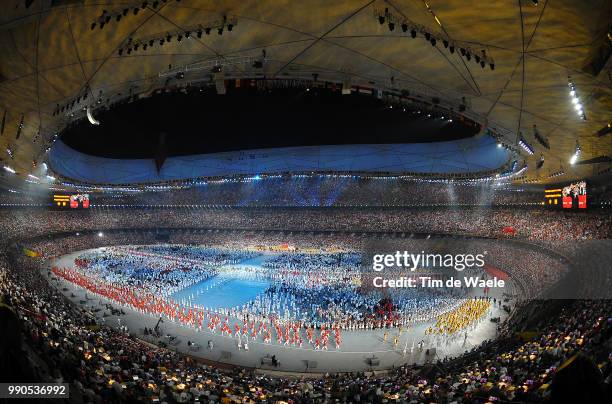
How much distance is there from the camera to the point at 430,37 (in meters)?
9.27

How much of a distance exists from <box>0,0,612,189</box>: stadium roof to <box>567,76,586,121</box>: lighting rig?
0.14 metres

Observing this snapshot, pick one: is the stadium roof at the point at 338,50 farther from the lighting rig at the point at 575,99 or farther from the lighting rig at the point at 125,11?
the lighting rig at the point at 575,99

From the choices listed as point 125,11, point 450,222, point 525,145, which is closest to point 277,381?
point 125,11

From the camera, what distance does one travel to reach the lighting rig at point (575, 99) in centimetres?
1057

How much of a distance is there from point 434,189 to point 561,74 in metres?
34.9

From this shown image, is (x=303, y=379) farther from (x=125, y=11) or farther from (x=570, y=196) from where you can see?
(x=570, y=196)

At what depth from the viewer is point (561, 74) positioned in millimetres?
10188

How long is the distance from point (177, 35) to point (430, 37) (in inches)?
254

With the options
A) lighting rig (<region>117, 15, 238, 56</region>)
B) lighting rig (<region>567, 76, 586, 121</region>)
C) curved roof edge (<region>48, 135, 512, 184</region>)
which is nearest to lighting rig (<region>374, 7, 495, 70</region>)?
lighting rig (<region>567, 76, 586, 121</region>)

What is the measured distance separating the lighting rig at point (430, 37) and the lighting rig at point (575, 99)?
95.5 inches

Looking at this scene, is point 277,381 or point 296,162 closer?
point 277,381

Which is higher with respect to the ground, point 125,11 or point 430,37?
point 125,11

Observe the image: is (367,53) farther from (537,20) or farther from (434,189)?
(434,189)

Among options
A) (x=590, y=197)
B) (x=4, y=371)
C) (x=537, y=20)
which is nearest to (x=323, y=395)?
(x=4, y=371)
